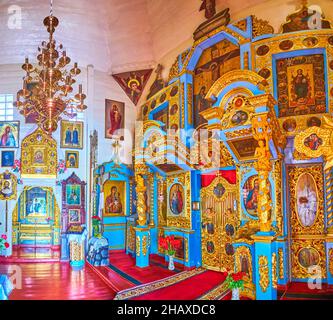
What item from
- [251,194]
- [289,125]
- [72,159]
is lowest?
[251,194]

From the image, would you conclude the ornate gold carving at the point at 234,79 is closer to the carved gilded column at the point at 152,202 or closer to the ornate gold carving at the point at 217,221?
the ornate gold carving at the point at 217,221

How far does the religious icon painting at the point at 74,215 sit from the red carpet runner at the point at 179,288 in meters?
3.48

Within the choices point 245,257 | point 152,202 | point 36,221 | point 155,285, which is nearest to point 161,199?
point 152,202

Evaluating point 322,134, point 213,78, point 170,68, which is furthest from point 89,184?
point 322,134

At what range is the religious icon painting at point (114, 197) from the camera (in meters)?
8.55

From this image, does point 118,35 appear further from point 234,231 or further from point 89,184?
point 234,231

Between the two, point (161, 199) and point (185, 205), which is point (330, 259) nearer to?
point (185, 205)

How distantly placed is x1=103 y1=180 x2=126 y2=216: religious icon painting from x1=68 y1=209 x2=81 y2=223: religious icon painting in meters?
0.73

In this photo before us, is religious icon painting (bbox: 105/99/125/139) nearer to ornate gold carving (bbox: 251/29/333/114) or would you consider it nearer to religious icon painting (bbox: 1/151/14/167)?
religious icon painting (bbox: 1/151/14/167)

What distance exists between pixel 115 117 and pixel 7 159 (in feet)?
10.3

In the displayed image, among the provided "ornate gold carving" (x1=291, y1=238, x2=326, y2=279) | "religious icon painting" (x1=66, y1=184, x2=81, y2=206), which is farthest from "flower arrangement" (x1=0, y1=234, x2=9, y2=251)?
"ornate gold carving" (x1=291, y1=238, x2=326, y2=279)

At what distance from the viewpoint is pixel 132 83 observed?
8.35m

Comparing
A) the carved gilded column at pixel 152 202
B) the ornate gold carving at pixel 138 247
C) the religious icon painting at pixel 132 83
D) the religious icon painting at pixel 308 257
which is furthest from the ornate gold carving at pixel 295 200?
the religious icon painting at pixel 132 83

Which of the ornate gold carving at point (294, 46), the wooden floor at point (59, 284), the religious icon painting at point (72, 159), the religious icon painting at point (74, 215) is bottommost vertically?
the wooden floor at point (59, 284)
